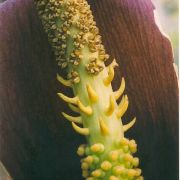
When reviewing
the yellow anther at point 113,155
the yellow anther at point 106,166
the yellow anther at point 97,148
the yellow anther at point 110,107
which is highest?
the yellow anther at point 110,107

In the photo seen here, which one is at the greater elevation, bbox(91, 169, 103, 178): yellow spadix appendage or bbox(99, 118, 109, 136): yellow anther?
bbox(99, 118, 109, 136): yellow anther

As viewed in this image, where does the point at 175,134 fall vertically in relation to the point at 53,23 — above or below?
below

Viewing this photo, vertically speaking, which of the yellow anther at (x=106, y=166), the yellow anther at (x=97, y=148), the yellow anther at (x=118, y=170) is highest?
the yellow anther at (x=97, y=148)

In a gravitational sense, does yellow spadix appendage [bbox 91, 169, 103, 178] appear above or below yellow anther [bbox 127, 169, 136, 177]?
above

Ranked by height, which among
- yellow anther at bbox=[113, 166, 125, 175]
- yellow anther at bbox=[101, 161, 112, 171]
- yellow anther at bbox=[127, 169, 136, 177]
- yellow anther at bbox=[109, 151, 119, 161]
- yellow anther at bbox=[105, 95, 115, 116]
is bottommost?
yellow anther at bbox=[127, 169, 136, 177]

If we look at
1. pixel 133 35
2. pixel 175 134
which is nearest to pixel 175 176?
pixel 175 134

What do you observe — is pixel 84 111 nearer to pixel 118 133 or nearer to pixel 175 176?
pixel 118 133

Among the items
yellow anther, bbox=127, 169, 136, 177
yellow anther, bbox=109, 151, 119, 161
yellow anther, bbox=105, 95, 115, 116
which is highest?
yellow anther, bbox=105, 95, 115, 116

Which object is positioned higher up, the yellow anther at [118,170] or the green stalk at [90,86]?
the green stalk at [90,86]
